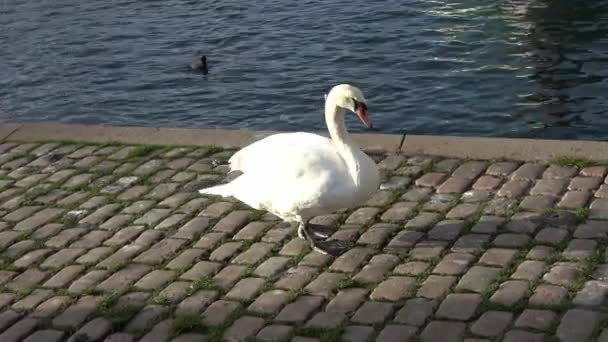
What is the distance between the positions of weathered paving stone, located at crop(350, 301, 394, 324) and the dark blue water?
6.66 m

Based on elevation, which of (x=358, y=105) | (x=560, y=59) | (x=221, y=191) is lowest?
(x=560, y=59)

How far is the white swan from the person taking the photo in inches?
281

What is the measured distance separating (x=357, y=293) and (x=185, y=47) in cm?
1123

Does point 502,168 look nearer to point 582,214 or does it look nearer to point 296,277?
point 582,214

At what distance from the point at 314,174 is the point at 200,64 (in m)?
9.00

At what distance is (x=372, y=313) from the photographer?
21.1ft

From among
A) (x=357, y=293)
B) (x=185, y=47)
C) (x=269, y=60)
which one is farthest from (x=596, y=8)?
(x=357, y=293)

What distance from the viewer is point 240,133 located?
9.98 metres

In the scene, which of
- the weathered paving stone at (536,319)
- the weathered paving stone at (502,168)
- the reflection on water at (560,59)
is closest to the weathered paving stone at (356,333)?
the weathered paving stone at (536,319)

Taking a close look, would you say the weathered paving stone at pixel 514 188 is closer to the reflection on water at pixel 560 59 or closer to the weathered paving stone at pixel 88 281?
the weathered paving stone at pixel 88 281

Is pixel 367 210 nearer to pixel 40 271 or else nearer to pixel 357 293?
pixel 357 293

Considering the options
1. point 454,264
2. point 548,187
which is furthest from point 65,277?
point 548,187

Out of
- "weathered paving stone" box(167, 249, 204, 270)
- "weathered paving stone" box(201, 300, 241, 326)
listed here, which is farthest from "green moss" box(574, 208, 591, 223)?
"weathered paving stone" box(167, 249, 204, 270)

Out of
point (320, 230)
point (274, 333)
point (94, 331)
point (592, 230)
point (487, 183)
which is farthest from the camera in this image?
point (487, 183)
